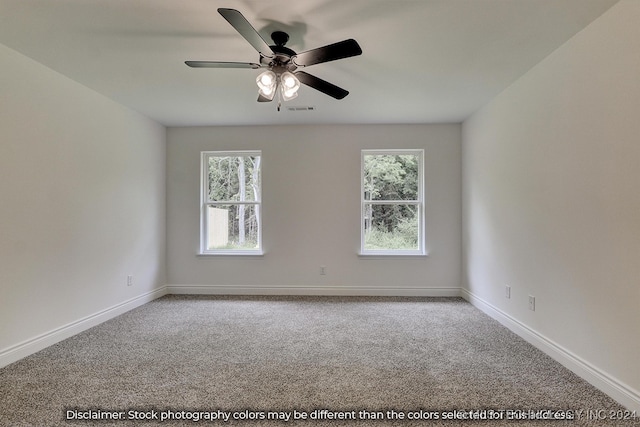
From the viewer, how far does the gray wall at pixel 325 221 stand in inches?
166

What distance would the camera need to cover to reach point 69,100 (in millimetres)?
2834

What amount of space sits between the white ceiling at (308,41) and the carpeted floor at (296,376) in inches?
92.6

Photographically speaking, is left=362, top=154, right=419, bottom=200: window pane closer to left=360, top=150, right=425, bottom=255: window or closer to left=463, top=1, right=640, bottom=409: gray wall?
left=360, top=150, right=425, bottom=255: window

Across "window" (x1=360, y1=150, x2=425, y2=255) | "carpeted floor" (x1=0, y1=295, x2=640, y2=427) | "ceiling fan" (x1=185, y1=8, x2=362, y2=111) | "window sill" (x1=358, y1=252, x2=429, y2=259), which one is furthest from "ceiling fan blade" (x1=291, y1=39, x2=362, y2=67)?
"window sill" (x1=358, y1=252, x2=429, y2=259)

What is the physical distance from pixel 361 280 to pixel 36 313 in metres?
3.37

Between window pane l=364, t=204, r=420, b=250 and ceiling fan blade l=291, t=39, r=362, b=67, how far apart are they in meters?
2.61

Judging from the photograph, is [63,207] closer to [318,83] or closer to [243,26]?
[243,26]

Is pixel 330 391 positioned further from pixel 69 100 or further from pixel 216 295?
pixel 69 100

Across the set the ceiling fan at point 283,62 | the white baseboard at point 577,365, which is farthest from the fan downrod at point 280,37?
the white baseboard at point 577,365

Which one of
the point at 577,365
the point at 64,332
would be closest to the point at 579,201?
the point at 577,365

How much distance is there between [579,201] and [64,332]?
428 cm

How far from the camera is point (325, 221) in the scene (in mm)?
4262

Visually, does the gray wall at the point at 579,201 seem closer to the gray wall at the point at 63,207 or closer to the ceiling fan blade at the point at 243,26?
the ceiling fan blade at the point at 243,26

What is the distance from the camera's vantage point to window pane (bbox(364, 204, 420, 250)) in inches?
170
